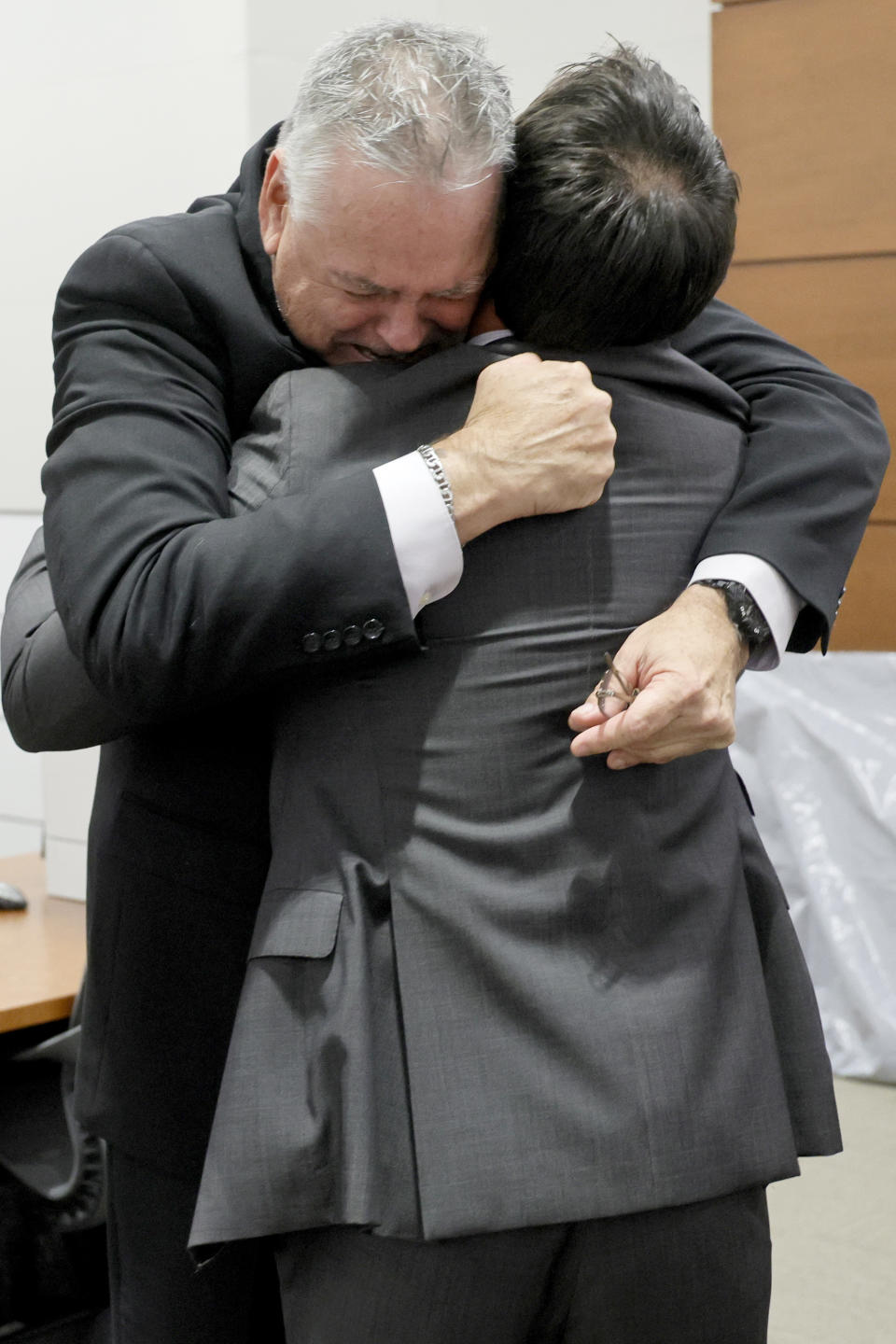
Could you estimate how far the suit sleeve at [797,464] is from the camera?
1050 millimetres

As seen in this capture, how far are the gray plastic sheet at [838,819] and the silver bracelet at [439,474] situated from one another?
2.23 metres

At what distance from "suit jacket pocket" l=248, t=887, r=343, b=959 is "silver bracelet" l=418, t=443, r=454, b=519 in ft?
0.84

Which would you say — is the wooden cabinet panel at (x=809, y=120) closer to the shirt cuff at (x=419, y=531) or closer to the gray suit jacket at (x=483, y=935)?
the gray suit jacket at (x=483, y=935)

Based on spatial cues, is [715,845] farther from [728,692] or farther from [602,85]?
[602,85]

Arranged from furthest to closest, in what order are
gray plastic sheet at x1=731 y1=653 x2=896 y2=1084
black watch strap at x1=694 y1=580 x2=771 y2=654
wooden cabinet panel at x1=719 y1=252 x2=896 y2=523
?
wooden cabinet panel at x1=719 y1=252 x2=896 y2=523, gray plastic sheet at x1=731 y1=653 x2=896 y2=1084, black watch strap at x1=694 y1=580 x2=771 y2=654

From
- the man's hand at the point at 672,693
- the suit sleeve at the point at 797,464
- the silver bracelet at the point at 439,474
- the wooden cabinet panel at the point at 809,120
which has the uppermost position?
the silver bracelet at the point at 439,474

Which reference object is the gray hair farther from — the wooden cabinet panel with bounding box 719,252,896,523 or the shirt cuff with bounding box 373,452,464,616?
the wooden cabinet panel with bounding box 719,252,896,523

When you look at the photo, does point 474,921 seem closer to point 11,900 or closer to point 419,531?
point 419,531

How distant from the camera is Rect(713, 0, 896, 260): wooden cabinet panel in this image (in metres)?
3.33

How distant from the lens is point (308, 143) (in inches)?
39.6

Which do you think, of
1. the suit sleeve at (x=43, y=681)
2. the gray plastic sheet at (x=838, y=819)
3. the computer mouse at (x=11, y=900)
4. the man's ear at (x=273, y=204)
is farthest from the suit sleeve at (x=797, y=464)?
the gray plastic sheet at (x=838, y=819)

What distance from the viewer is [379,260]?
101 centimetres

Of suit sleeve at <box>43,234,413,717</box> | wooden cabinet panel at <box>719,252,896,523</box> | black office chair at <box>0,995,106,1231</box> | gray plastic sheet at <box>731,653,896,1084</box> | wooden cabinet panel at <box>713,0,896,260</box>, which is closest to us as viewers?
suit sleeve at <box>43,234,413,717</box>

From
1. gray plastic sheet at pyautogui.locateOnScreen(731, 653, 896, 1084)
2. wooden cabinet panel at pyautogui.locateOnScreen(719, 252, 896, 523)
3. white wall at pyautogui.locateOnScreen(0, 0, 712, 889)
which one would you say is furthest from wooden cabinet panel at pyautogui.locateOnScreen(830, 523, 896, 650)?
white wall at pyautogui.locateOnScreen(0, 0, 712, 889)
